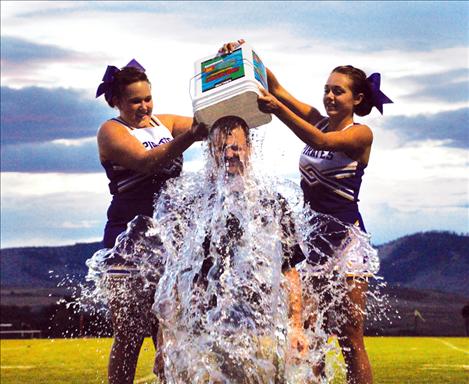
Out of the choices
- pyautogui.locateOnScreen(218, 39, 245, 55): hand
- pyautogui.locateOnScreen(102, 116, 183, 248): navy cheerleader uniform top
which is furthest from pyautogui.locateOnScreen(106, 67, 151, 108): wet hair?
pyautogui.locateOnScreen(218, 39, 245, 55): hand

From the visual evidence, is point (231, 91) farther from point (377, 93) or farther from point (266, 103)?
point (377, 93)

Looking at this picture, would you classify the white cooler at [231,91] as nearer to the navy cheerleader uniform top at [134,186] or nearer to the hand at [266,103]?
the hand at [266,103]

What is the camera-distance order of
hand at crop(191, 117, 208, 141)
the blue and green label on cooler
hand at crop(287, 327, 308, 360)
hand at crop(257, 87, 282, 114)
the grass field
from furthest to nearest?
A: 1. the grass field
2. the blue and green label on cooler
3. hand at crop(191, 117, 208, 141)
4. hand at crop(257, 87, 282, 114)
5. hand at crop(287, 327, 308, 360)

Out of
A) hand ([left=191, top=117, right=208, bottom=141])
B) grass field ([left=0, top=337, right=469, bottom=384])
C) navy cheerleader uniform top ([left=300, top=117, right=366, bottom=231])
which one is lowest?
grass field ([left=0, top=337, right=469, bottom=384])

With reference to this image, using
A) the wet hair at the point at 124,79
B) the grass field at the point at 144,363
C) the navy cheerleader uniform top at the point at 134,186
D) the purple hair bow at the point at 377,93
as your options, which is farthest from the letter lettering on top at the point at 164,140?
the grass field at the point at 144,363

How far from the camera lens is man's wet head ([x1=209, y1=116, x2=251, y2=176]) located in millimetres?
5246

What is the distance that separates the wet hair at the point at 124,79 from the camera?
612cm

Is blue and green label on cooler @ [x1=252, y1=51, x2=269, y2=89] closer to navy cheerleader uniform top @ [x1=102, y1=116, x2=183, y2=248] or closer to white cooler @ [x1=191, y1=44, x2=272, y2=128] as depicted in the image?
white cooler @ [x1=191, y1=44, x2=272, y2=128]

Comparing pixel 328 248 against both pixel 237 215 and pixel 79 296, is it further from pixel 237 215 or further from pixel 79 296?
pixel 79 296

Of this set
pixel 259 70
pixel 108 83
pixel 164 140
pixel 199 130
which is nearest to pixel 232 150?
pixel 199 130

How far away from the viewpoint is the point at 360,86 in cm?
623

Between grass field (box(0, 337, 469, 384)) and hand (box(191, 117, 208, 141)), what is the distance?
3.46m

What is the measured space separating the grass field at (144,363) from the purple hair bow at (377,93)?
3.40 meters

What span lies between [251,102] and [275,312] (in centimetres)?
121
